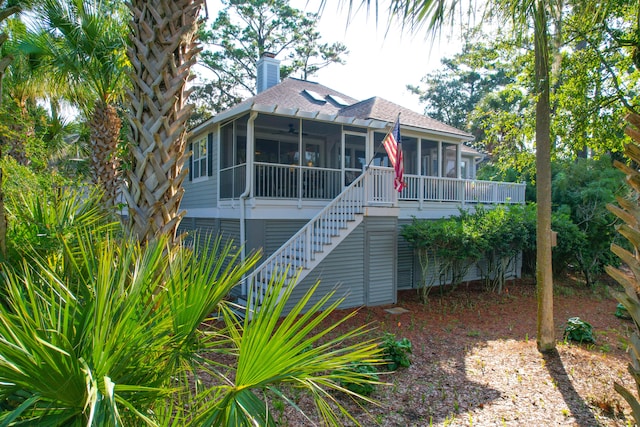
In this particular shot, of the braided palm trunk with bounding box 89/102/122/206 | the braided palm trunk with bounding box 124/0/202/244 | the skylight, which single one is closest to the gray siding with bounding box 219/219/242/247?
the braided palm trunk with bounding box 89/102/122/206

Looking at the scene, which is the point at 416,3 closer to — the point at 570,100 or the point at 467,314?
the point at 570,100

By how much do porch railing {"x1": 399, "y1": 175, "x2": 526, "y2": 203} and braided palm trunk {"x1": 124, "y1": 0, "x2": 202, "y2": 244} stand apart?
30.4 feet

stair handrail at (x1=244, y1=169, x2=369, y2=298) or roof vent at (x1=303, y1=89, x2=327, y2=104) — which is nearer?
stair handrail at (x1=244, y1=169, x2=369, y2=298)

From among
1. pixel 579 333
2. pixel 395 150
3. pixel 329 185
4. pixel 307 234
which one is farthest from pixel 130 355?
pixel 329 185

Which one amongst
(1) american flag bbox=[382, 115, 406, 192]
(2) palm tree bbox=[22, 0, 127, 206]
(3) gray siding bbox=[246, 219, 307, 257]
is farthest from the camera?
(3) gray siding bbox=[246, 219, 307, 257]

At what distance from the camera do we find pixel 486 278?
12812 mm

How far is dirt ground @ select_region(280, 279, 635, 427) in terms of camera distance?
4781 millimetres

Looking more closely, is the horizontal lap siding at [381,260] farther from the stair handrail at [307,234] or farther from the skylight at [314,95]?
the skylight at [314,95]

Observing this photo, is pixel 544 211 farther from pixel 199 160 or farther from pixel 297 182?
pixel 199 160

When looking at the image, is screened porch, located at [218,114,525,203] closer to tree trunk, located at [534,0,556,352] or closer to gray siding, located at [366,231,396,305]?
gray siding, located at [366,231,396,305]

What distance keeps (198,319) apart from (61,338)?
0.71 m

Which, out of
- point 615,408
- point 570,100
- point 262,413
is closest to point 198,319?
point 262,413

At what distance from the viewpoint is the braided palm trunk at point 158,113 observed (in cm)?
335

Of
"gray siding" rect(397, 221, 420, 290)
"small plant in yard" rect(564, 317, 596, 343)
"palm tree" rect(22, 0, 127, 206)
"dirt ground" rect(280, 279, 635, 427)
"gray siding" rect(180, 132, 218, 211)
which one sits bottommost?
"dirt ground" rect(280, 279, 635, 427)
